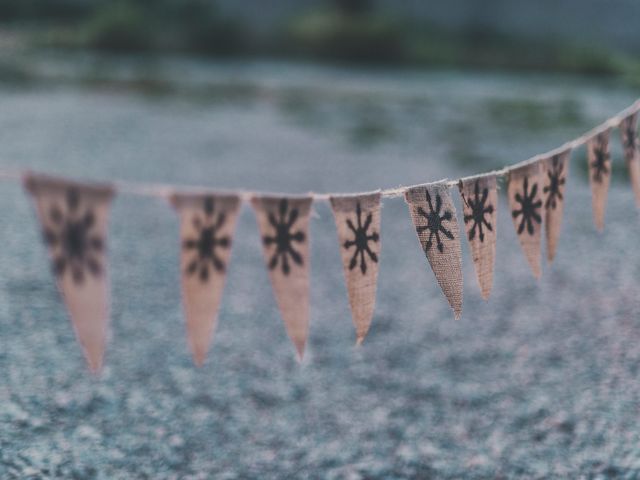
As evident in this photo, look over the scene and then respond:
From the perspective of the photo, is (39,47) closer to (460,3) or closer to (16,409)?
(460,3)

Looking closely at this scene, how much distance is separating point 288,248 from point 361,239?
217mm

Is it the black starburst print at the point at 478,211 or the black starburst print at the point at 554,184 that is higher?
the black starburst print at the point at 554,184

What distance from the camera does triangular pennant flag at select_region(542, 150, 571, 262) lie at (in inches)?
87.0

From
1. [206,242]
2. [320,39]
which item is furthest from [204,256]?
[320,39]

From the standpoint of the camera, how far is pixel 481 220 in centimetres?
204

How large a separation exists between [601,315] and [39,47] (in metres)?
13.7

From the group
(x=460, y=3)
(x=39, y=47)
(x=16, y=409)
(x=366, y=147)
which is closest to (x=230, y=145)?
(x=366, y=147)

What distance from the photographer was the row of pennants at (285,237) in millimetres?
1481

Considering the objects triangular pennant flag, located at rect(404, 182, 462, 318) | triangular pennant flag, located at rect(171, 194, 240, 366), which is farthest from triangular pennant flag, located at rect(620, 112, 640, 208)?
triangular pennant flag, located at rect(171, 194, 240, 366)

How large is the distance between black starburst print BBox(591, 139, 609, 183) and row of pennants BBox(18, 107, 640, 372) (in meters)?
0.21

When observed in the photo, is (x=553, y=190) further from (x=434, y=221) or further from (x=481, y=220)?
(x=434, y=221)

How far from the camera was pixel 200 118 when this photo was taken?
8.84m

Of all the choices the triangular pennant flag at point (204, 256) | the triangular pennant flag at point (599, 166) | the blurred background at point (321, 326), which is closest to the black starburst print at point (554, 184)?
the triangular pennant flag at point (599, 166)

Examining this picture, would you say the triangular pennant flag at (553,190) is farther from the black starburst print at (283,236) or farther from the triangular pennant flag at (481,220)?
the black starburst print at (283,236)
